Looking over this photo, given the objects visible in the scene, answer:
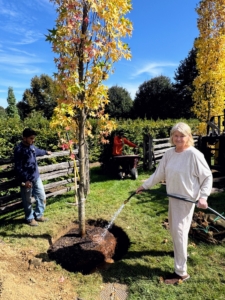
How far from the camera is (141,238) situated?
14.6 ft

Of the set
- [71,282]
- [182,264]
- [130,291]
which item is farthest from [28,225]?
[182,264]

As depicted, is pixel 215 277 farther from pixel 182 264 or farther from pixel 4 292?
pixel 4 292

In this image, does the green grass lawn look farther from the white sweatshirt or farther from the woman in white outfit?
the white sweatshirt

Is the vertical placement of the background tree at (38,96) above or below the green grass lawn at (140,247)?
above

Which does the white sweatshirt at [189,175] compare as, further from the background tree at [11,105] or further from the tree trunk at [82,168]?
the background tree at [11,105]

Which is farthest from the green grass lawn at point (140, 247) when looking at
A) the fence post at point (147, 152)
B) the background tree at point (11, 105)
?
the background tree at point (11, 105)

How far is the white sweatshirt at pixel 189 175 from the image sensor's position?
2996 millimetres

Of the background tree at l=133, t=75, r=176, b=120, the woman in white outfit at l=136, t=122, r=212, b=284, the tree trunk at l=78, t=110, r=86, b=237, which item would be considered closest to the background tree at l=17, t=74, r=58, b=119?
the background tree at l=133, t=75, r=176, b=120

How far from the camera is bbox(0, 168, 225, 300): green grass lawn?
3.09 metres

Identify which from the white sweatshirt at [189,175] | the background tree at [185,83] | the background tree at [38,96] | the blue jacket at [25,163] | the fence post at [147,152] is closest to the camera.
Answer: the white sweatshirt at [189,175]

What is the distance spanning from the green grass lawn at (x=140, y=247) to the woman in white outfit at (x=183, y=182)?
271 mm

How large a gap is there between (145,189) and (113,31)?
2.60 m

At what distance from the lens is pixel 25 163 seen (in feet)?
16.3

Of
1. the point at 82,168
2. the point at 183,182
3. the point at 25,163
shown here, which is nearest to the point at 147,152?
the point at 82,168
